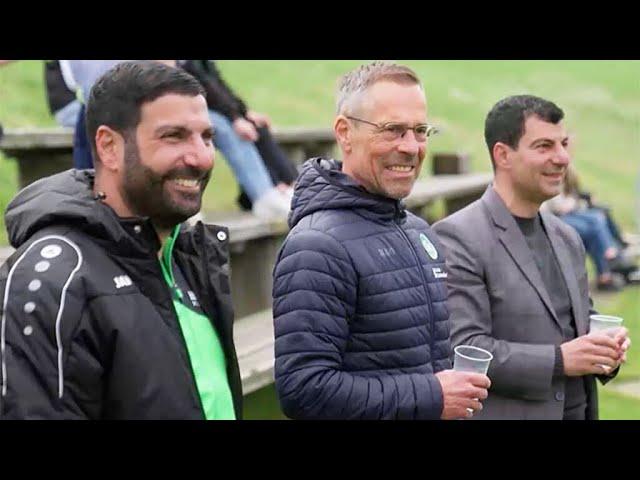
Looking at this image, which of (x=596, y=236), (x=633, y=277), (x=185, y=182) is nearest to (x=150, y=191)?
(x=185, y=182)

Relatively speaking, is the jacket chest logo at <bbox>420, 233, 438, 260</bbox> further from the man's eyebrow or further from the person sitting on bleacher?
the person sitting on bleacher

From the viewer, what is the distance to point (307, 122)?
11023 mm

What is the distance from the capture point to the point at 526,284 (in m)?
3.38

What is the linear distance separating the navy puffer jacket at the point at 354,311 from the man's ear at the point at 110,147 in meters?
0.58

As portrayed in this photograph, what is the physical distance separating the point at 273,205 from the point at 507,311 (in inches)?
94.6

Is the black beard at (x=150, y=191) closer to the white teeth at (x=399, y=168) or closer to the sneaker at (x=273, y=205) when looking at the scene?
the white teeth at (x=399, y=168)

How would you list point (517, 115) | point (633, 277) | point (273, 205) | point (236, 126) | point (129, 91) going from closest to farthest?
point (129, 91)
point (517, 115)
point (236, 126)
point (273, 205)
point (633, 277)

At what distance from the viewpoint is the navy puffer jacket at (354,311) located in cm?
244

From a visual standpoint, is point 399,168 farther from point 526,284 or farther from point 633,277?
point 633,277

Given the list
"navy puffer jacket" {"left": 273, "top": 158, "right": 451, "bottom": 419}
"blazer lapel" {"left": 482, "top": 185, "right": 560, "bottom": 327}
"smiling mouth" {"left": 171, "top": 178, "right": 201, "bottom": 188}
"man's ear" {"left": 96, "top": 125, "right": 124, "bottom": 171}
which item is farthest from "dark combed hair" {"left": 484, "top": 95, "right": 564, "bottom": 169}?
"man's ear" {"left": 96, "top": 125, "right": 124, "bottom": 171}

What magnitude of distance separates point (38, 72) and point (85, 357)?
7460 mm

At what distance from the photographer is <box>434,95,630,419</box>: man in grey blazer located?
130 inches
